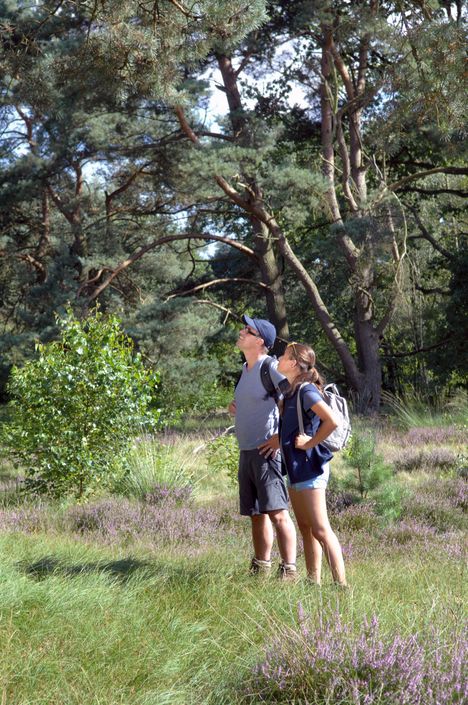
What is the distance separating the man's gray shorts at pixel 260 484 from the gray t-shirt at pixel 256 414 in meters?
→ 0.08

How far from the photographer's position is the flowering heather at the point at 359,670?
299 cm

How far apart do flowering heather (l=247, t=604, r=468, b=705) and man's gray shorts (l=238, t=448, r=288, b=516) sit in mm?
1519

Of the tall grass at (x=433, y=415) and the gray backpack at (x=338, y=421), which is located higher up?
the gray backpack at (x=338, y=421)

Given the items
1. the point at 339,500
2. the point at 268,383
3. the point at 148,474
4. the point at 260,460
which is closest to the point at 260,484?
the point at 260,460

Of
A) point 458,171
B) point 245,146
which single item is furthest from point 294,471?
point 458,171

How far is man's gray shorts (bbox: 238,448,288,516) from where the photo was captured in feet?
16.1

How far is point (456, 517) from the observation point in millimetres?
7617

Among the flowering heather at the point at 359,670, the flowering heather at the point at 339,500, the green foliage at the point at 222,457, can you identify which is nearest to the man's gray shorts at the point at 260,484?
the flowering heather at the point at 359,670

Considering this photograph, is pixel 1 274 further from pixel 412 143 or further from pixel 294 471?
pixel 294 471

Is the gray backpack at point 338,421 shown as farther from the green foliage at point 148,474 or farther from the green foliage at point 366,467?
the green foliage at point 148,474

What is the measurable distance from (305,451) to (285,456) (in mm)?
121

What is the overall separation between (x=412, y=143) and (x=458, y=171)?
8.36ft

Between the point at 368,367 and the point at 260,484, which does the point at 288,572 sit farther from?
the point at 368,367

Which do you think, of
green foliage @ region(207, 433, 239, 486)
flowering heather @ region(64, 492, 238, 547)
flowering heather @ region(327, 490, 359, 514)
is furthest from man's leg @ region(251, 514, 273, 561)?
green foliage @ region(207, 433, 239, 486)
